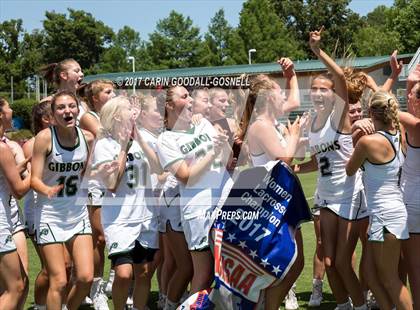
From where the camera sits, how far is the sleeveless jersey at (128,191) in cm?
616

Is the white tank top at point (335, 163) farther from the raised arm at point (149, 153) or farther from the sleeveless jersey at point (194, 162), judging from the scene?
the raised arm at point (149, 153)

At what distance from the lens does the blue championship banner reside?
5457 mm

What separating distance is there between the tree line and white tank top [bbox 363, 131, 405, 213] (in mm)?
37500

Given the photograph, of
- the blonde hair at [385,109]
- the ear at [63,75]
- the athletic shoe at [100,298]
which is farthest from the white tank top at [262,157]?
the ear at [63,75]

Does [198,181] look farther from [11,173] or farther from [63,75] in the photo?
[63,75]

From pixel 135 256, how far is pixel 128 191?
1.90 ft

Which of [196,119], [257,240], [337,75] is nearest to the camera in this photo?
[257,240]

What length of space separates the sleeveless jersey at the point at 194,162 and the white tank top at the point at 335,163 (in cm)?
106

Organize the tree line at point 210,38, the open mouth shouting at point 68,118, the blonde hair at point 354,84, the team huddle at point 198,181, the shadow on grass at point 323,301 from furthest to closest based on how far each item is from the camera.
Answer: the tree line at point 210,38, the shadow on grass at point 323,301, the blonde hair at point 354,84, the open mouth shouting at point 68,118, the team huddle at point 198,181

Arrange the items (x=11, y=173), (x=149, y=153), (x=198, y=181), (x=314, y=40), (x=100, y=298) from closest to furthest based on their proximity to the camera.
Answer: (x=11, y=173), (x=198, y=181), (x=314, y=40), (x=149, y=153), (x=100, y=298)

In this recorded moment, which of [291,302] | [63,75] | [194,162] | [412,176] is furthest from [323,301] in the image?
[63,75]

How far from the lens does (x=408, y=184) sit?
230 inches

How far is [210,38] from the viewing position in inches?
2525

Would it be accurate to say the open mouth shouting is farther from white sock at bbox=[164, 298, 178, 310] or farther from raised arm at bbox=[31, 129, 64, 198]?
white sock at bbox=[164, 298, 178, 310]
